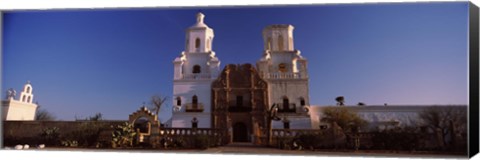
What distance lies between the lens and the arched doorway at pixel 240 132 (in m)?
16.9

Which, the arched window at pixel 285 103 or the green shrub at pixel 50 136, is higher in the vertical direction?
the arched window at pixel 285 103

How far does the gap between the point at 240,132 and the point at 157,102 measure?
280cm

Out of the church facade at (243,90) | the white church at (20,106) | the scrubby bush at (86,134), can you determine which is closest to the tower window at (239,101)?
the church facade at (243,90)

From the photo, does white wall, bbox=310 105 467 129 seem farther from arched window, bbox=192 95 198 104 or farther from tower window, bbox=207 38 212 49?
tower window, bbox=207 38 212 49

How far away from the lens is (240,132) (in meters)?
16.9

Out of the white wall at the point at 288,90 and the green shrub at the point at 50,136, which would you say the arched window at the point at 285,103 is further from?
the green shrub at the point at 50,136

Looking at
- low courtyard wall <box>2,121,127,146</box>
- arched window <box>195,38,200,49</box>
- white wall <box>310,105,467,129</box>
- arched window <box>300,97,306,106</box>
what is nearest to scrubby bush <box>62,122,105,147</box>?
low courtyard wall <box>2,121,127,146</box>

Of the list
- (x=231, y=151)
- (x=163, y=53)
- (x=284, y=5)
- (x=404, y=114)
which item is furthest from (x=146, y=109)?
(x=404, y=114)

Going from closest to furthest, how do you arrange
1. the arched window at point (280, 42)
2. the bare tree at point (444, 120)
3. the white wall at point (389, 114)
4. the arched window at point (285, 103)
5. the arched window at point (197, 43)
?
the bare tree at point (444, 120)
the white wall at point (389, 114)
the arched window at point (280, 42)
the arched window at point (285, 103)
the arched window at point (197, 43)

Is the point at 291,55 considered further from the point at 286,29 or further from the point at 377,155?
the point at 377,155

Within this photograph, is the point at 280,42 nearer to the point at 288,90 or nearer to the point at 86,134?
the point at 288,90

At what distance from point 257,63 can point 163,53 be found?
9.95 ft

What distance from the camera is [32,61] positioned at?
17.3 meters

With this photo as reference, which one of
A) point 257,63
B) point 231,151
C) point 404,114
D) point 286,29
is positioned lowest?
point 231,151
